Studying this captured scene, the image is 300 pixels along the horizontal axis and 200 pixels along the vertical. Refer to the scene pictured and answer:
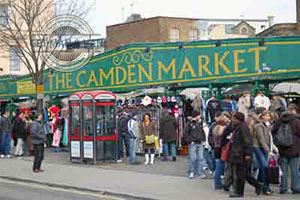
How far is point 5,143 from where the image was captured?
68.3 feet

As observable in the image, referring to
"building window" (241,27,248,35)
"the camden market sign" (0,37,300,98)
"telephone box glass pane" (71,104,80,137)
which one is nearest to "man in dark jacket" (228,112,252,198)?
"the camden market sign" (0,37,300,98)

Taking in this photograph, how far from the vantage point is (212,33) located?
162 ft

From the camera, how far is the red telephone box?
1750cm

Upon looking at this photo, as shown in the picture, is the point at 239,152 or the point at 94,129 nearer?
the point at 239,152

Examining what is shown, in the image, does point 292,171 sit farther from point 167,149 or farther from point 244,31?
point 244,31

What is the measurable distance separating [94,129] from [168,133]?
2.47 meters

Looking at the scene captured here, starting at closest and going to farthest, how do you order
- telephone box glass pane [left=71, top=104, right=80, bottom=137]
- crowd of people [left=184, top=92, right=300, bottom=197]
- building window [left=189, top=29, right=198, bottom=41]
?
crowd of people [left=184, top=92, right=300, bottom=197]
telephone box glass pane [left=71, top=104, right=80, bottom=137]
building window [left=189, top=29, right=198, bottom=41]

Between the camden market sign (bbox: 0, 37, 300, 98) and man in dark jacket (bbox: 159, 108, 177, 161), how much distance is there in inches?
88.0

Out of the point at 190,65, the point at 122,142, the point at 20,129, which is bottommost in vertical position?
the point at 122,142

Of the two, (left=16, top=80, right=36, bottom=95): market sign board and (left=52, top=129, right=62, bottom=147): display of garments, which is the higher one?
(left=16, top=80, right=36, bottom=95): market sign board

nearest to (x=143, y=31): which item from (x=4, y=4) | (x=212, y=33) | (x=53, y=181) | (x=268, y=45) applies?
(x=212, y=33)

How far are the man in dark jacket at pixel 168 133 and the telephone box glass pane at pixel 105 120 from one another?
5.46ft

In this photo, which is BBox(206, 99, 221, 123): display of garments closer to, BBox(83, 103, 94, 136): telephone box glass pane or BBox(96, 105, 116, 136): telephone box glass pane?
BBox(96, 105, 116, 136): telephone box glass pane

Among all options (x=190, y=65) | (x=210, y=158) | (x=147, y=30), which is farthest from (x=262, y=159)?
(x=147, y=30)
